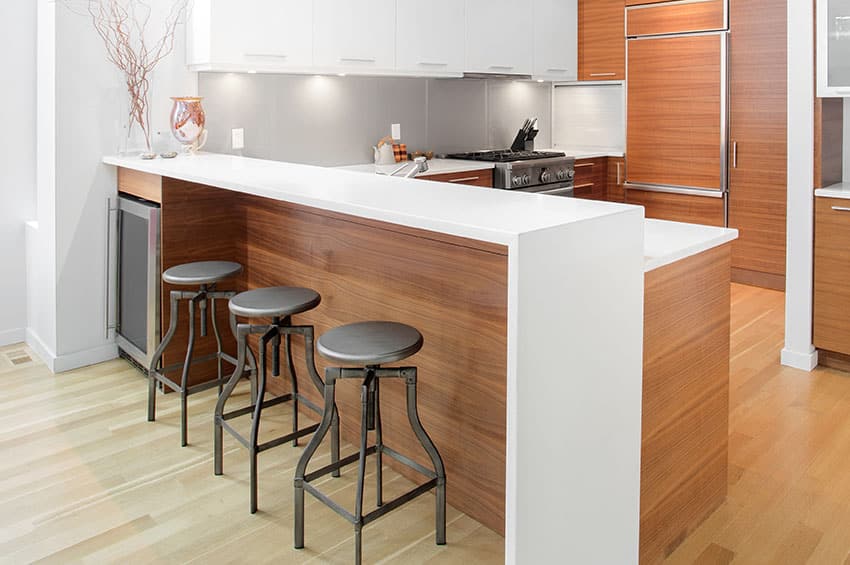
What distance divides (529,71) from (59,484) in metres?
4.21

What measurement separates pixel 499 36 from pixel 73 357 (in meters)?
3.45

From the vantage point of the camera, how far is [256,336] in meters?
3.48

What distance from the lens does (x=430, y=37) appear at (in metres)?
4.69

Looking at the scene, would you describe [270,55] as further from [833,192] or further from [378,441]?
[833,192]

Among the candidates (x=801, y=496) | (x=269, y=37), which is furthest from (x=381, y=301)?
(x=269, y=37)

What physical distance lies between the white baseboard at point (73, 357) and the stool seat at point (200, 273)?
3.77 feet

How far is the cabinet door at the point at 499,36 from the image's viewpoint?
4.98 metres

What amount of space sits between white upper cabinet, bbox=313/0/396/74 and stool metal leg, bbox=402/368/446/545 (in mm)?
2584

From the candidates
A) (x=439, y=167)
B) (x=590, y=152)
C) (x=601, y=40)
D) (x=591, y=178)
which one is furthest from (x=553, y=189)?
(x=601, y=40)

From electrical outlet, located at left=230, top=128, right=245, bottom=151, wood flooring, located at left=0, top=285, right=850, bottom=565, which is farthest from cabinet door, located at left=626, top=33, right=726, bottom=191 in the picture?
electrical outlet, located at left=230, top=128, right=245, bottom=151

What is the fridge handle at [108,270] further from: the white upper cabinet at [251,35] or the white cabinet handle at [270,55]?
the white cabinet handle at [270,55]

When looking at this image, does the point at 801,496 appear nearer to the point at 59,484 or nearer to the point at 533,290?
the point at 533,290

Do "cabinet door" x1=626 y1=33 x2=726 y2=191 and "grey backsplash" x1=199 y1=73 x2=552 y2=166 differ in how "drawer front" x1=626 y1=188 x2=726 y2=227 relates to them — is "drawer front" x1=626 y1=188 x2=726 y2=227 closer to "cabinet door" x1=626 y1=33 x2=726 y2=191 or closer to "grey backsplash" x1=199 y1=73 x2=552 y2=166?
"cabinet door" x1=626 y1=33 x2=726 y2=191

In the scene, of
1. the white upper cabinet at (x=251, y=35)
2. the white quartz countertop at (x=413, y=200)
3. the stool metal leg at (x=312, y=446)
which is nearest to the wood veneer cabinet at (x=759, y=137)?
the white upper cabinet at (x=251, y=35)
